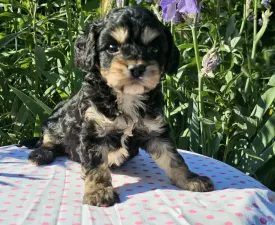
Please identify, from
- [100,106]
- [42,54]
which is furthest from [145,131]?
[42,54]

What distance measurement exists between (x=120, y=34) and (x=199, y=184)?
34.6 inches

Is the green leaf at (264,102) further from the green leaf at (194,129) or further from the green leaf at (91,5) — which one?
the green leaf at (91,5)

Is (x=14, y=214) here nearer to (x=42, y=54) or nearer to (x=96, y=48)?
(x=96, y=48)

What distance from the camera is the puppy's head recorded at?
2.44m

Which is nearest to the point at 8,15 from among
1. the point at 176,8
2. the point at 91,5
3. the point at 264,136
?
the point at 91,5

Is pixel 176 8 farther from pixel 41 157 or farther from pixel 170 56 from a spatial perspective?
pixel 41 157

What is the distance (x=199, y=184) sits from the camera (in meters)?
2.68

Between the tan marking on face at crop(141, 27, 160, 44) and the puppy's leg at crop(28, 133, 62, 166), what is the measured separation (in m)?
1.09

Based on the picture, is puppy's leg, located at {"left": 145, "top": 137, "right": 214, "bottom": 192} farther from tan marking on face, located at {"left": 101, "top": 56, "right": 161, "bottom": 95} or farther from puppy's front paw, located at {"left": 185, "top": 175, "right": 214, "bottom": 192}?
tan marking on face, located at {"left": 101, "top": 56, "right": 161, "bottom": 95}

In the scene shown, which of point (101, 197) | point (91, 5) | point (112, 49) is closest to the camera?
point (101, 197)

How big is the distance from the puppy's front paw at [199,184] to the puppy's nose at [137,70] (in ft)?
2.21

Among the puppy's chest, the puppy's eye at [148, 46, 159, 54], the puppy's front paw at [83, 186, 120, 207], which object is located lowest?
the puppy's front paw at [83, 186, 120, 207]

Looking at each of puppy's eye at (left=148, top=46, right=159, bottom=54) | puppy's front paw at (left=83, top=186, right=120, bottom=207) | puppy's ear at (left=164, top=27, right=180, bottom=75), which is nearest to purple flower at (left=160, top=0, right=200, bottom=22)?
puppy's ear at (left=164, top=27, right=180, bottom=75)

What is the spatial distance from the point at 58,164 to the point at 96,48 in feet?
2.85
